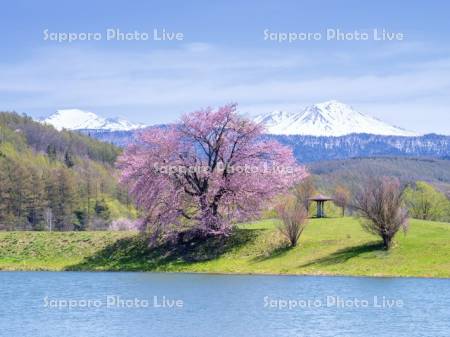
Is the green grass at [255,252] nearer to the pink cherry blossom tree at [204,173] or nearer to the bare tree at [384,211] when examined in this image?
the bare tree at [384,211]

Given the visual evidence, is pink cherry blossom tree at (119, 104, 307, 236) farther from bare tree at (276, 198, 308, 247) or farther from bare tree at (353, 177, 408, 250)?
bare tree at (353, 177, 408, 250)

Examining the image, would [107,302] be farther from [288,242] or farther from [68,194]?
[68,194]

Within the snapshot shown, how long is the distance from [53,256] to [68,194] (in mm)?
62055

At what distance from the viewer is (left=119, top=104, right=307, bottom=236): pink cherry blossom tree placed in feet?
220

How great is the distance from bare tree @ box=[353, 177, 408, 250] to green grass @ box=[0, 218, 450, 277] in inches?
55.4

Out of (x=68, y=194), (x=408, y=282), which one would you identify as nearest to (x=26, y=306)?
(x=408, y=282)

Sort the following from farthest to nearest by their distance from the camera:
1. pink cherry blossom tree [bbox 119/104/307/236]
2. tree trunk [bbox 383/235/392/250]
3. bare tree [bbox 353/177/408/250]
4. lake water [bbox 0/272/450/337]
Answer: pink cherry blossom tree [bbox 119/104/307/236] < tree trunk [bbox 383/235/392/250] < bare tree [bbox 353/177/408/250] < lake water [bbox 0/272/450/337]

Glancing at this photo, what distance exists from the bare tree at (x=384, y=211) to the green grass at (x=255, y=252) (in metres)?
1.41

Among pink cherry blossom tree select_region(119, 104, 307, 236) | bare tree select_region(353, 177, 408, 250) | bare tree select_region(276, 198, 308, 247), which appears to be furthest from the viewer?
pink cherry blossom tree select_region(119, 104, 307, 236)

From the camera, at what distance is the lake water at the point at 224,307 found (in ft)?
104

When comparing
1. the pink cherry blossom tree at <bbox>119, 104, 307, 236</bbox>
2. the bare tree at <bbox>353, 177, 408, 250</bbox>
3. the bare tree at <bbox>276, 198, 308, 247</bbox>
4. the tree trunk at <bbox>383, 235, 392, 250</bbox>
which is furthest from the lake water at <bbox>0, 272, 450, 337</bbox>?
the pink cherry blossom tree at <bbox>119, 104, 307, 236</bbox>

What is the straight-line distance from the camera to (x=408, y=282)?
51.1 m

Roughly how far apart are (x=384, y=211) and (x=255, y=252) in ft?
37.2

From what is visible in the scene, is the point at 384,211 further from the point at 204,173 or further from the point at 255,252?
the point at 204,173
